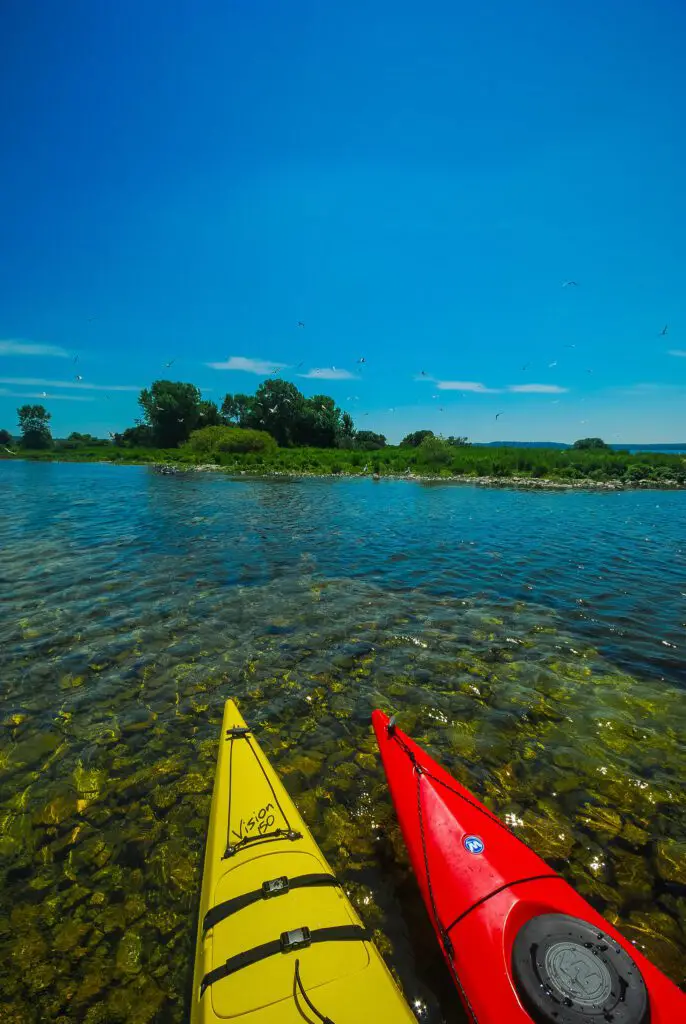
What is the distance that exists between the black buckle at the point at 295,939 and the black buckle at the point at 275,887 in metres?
0.43

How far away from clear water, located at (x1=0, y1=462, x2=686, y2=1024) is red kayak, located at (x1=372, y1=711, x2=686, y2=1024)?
0.78 m

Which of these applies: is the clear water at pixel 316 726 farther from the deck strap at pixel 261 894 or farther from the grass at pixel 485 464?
the grass at pixel 485 464

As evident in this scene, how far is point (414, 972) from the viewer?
379 cm

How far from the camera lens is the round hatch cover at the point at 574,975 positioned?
8.63 feet

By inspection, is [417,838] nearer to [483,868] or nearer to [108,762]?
[483,868]

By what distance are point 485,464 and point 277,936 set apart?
2344 inches

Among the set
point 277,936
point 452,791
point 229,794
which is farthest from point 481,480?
point 277,936

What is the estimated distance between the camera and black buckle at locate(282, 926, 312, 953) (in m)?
3.22

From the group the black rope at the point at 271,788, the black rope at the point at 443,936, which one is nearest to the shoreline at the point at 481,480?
the black rope at the point at 271,788

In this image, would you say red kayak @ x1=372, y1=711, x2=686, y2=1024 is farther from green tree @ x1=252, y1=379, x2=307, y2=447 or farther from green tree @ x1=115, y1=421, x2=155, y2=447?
green tree @ x1=115, y1=421, x2=155, y2=447

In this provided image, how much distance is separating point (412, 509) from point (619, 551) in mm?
13859

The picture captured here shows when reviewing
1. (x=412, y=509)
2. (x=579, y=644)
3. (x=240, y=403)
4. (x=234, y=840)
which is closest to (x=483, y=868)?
(x=234, y=840)

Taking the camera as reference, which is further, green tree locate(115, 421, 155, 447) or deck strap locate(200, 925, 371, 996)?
green tree locate(115, 421, 155, 447)

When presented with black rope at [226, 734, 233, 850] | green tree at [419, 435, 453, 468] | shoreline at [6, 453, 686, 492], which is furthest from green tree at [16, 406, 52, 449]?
black rope at [226, 734, 233, 850]
